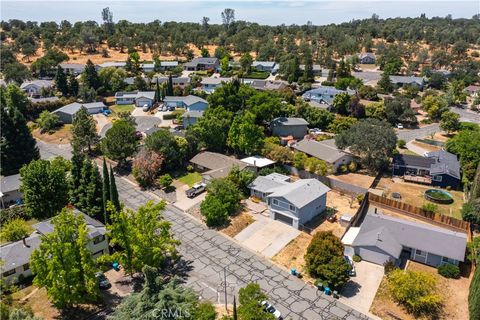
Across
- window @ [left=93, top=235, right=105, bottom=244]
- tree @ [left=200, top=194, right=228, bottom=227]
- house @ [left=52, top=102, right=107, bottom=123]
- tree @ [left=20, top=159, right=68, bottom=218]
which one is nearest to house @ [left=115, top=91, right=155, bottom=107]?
house @ [left=52, top=102, right=107, bottom=123]

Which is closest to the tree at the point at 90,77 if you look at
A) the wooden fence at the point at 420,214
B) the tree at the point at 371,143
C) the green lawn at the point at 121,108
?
the green lawn at the point at 121,108

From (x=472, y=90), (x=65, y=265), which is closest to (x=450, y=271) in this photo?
(x=65, y=265)

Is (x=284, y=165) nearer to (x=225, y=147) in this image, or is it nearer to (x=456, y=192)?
(x=225, y=147)

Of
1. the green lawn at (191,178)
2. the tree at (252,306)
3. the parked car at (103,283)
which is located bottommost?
the parked car at (103,283)

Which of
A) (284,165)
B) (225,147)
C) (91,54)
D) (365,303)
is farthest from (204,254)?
(91,54)

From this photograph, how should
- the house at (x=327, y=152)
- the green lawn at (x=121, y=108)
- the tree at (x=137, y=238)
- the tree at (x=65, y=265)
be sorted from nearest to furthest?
the tree at (x=65, y=265) < the tree at (x=137, y=238) < the house at (x=327, y=152) < the green lawn at (x=121, y=108)

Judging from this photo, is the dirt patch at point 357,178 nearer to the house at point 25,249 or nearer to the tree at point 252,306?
the tree at point 252,306

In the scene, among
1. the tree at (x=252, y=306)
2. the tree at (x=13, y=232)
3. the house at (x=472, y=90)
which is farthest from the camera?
the house at (x=472, y=90)

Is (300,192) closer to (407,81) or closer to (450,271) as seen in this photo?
(450,271)
